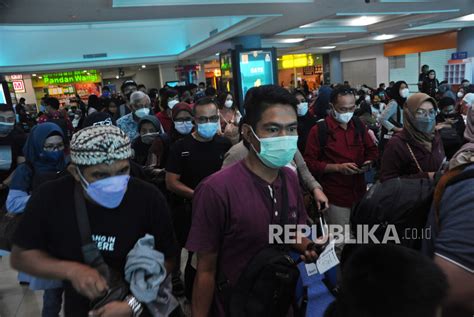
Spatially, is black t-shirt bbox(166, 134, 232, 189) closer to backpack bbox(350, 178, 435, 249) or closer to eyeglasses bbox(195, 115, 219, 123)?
eyeglasses bbox(195, 115, 219, 123)

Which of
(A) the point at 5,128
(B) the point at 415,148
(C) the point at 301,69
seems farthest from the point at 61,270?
(C) the point at 301,69

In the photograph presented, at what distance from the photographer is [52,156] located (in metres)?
→ 2.40

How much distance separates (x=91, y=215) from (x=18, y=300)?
8.35 feet

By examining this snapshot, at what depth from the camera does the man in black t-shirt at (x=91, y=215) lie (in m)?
1.37

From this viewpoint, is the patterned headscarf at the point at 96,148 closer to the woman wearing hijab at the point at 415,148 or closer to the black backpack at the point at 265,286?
the black backpack at the point at 265,286

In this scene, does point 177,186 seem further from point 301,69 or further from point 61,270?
point 301,69

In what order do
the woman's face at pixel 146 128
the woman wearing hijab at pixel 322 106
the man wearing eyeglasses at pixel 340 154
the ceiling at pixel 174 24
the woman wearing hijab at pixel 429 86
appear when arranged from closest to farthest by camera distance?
the man wearing eyeglasses at pixel 340 154, the woman's face at pixel 146 128, the woman wearing hijab at pixel 322 106, the ceiling at pixel 174 24, the woman wearing hijab at pixel 429 86

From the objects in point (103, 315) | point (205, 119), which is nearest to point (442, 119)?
point (205, 119)

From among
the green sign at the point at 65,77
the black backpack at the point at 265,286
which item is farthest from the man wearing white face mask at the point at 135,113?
the green sign at the point at 65,77

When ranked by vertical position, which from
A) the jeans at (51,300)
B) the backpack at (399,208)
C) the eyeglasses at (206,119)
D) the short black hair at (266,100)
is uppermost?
the short black hair at (266,100)

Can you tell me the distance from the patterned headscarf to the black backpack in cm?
71

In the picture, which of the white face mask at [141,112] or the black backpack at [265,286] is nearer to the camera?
the black backpack at [265,286]

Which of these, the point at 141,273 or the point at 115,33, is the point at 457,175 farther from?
the point at 115,33

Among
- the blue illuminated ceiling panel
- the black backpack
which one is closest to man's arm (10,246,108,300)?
the black backpack
